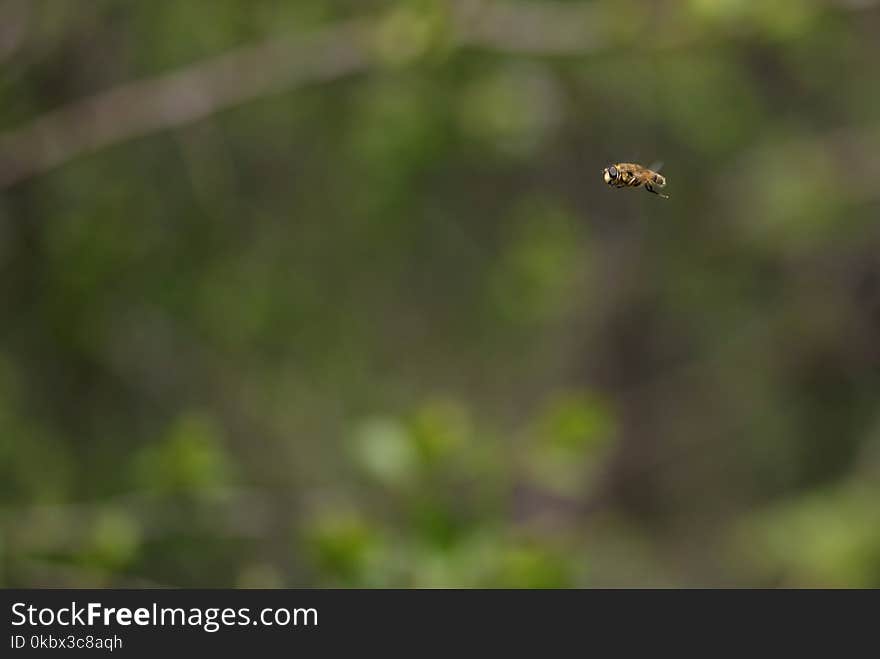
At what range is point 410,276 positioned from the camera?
17.8ft

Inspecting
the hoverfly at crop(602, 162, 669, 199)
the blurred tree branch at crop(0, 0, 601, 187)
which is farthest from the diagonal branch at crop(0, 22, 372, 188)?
the hoverfly at crop(602, 162, 669, 199)

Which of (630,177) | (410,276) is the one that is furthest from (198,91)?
(410,276)

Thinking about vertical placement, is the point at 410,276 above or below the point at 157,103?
above

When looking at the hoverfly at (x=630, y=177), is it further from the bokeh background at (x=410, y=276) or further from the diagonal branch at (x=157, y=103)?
the diagonal branch at (x=157, y=103)

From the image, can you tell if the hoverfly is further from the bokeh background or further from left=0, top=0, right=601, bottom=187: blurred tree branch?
left=0, top=0, right=601, bottom=187: blurred tree branch

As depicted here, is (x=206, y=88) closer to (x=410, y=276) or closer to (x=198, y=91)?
(x=198, y=91)

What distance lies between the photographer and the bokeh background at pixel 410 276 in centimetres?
297

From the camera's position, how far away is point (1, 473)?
3.72 metres

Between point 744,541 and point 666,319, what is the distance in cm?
128

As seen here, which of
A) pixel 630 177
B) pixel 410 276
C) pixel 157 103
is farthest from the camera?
pixel 410 276

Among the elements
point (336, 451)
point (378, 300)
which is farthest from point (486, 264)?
point (336, 451)

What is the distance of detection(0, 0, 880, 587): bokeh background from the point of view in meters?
2.97

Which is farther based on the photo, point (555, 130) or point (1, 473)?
point (555, 130)

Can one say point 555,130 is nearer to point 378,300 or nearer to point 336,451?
point 378,300
